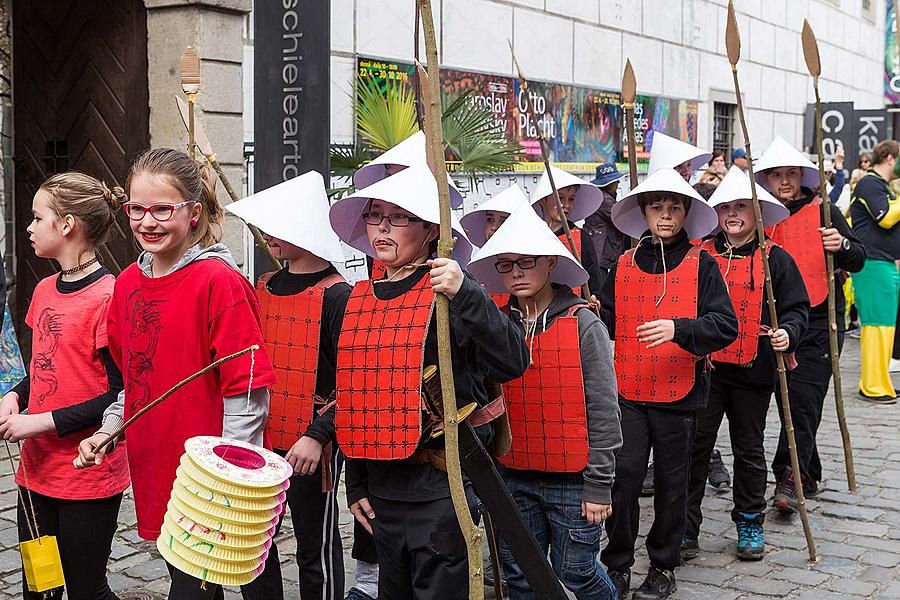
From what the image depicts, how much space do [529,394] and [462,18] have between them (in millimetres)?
7344

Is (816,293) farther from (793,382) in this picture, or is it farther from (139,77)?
(139,77)

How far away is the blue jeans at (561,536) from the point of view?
12.7 feet

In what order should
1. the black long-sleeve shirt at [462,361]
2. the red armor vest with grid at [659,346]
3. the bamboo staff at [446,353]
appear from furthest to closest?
the red armor vest with grid at [659,346], the black long-sleeve shirt at [462,361], the bamboo staff at [446,353]

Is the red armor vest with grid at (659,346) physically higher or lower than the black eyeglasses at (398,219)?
lower

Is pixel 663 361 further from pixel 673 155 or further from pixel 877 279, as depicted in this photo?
pixel 877 279

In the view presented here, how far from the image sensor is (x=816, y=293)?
20.9 feet

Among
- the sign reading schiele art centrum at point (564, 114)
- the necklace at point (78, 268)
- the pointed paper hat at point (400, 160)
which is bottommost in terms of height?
the necklace at point (78, 268)

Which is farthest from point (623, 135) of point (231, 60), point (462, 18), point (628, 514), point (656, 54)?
point (628, 514)

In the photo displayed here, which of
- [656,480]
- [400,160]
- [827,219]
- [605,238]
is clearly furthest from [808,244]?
[400,160]

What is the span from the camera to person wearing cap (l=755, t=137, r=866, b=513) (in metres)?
6.27

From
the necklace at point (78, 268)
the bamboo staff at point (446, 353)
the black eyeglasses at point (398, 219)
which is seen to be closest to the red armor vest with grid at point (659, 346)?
the black eyeglasses at point (398, 219)

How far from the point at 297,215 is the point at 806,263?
11.6 ft

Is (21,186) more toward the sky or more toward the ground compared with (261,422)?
more toward the sky

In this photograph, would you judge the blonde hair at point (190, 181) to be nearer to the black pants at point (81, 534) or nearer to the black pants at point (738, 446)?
the black pants at point (81, 534)
